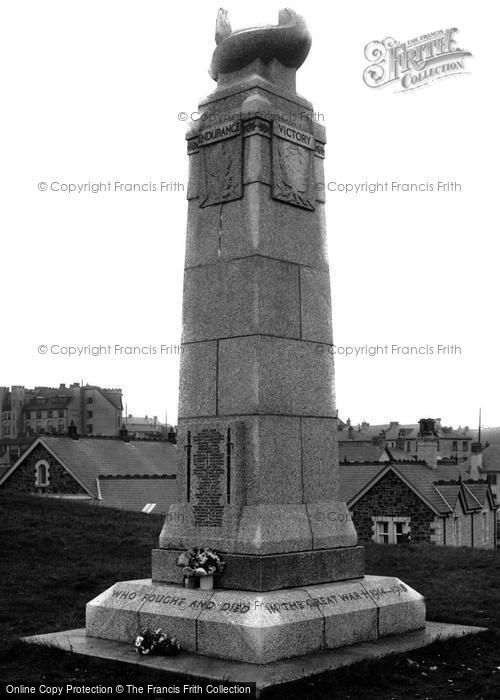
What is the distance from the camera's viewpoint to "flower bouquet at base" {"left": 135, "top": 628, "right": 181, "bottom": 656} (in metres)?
8.52

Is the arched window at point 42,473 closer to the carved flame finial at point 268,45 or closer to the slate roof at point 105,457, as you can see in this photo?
the slate roof at point 105,457

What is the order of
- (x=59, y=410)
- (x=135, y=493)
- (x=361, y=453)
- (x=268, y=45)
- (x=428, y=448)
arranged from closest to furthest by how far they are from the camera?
(x=268, y=45) → (x=135, y=493) → (x=428, y=448) → (x=361, y=453) → (x=59, y=410)

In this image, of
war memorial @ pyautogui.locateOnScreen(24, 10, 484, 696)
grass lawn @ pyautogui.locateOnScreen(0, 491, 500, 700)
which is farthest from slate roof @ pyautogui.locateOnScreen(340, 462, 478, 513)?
war memorial @ pyautogui.locateOnScreen(24, 10, 484, 696)

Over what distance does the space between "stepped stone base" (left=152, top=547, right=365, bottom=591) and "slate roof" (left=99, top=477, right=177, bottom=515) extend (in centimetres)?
2715

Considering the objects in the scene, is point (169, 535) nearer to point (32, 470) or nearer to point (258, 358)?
point (258, 358)

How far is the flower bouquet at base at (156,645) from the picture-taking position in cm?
852

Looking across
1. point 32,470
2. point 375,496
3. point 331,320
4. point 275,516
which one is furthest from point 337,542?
point 32,470

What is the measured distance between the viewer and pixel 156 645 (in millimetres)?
8555

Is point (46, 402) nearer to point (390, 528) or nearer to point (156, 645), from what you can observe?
point (390, 528)

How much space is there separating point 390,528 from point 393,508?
831 mm

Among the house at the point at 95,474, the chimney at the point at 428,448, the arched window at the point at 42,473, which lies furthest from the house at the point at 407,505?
the arched window at the point at 42,473

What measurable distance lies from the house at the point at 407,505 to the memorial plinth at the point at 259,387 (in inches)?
936

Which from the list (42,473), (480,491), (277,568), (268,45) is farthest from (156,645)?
(480,491)

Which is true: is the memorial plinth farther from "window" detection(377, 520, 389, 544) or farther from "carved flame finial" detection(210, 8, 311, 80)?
"window" detection(377, 520, 389, 544)
